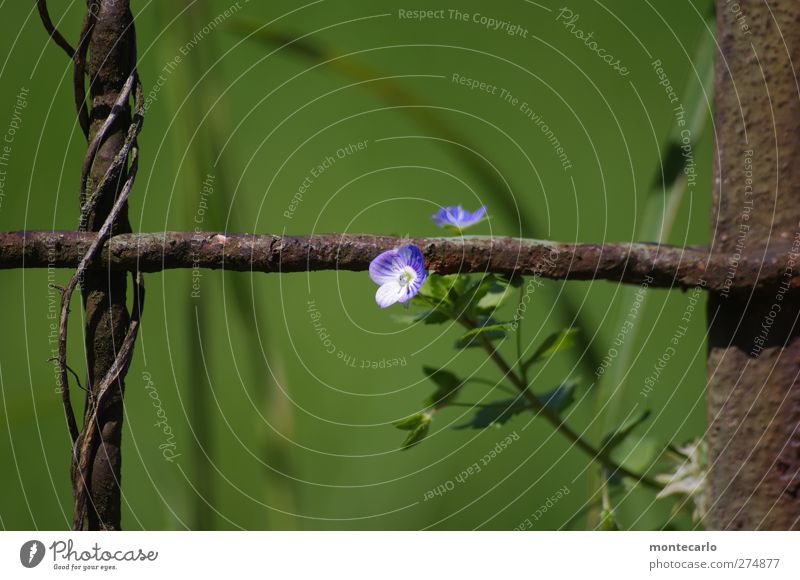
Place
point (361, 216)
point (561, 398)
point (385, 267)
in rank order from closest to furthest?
point (385, 267), point (561, 398), point (361, 216)

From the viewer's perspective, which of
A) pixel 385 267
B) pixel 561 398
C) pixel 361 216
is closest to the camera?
pixel 385 267

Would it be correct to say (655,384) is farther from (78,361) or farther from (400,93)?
(78,361)

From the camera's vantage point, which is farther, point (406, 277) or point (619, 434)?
point (619, 434)

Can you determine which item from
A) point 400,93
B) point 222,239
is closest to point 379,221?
point 400,93

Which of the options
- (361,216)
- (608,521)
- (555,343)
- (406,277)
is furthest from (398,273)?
(361,216)
